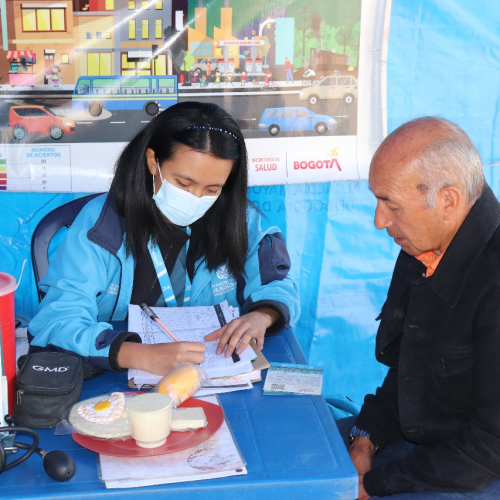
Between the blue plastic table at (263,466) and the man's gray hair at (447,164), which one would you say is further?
the man's gray hair at (447,164)

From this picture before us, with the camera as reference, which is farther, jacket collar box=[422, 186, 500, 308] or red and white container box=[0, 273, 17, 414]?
jacket collar box=[422, 186, 500, 308]

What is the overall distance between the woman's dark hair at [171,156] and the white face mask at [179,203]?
34 millimetres

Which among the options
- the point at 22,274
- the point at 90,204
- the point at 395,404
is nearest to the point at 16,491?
the point at 90,204

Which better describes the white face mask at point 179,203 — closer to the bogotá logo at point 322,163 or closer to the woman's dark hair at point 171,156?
the woman's dark hair at point 171,156

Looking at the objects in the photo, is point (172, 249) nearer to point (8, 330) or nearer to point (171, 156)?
point (171, 156)

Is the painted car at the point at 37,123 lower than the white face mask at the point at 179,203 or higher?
higher

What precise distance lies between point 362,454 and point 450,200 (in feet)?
2.64

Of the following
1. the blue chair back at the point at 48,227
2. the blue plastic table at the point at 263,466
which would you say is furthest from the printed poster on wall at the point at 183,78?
the blue plastic table at the point at 263,466

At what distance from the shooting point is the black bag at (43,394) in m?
1.31

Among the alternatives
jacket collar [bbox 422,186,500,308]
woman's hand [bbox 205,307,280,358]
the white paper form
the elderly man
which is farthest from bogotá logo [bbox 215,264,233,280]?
jacket collar [bbox 422,186,500,308]

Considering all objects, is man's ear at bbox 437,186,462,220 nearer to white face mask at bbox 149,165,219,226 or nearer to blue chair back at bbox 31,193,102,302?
white face mask at bbox 149,165,219,226

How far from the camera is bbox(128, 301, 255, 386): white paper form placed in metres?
1.57

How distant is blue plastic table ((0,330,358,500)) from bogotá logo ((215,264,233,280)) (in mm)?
726

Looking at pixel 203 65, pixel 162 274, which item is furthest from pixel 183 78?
pixel 162 274
